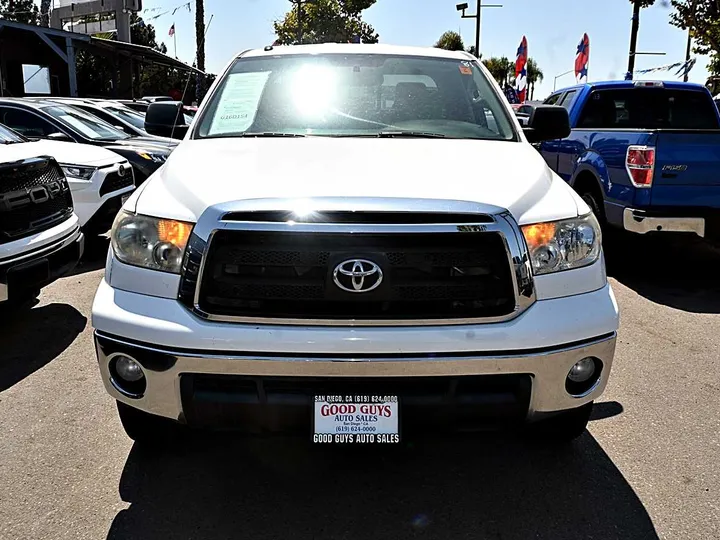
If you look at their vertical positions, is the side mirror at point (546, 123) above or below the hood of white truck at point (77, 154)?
above

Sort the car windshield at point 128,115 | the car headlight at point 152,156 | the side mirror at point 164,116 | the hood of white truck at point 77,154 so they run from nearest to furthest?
the side mirror at point 164,116
the hood of white truck at point 77,154
the car headlight at point 152,156
the car windshield at point 128,115

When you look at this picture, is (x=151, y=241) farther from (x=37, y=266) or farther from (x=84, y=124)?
(x=84, y=124)

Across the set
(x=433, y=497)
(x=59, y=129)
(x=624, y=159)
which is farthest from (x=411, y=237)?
(x=59, y=129)

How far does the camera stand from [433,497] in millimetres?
2855

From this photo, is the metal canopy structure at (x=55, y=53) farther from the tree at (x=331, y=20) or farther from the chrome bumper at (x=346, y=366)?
the chrome bumper at (x=346, y=366)

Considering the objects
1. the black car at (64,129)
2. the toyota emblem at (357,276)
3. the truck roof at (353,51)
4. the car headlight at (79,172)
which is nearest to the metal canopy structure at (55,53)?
the black car at (64,129)

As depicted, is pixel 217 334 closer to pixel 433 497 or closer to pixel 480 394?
pixel 480 394

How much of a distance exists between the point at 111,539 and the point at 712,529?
7.46ft

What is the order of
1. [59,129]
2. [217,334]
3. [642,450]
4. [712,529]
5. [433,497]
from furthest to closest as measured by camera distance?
[59,129] → [642,450] → [433,497] → [712,529] → [217,334]

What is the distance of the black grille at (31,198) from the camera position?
4578mm

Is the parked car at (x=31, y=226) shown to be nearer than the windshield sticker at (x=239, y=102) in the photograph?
No

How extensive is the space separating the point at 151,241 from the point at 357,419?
3.41ft

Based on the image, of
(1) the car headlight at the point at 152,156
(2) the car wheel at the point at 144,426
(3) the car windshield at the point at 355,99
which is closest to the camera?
(2) the car wheel at the point at 144,426

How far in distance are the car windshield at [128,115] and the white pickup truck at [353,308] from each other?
953 cm
